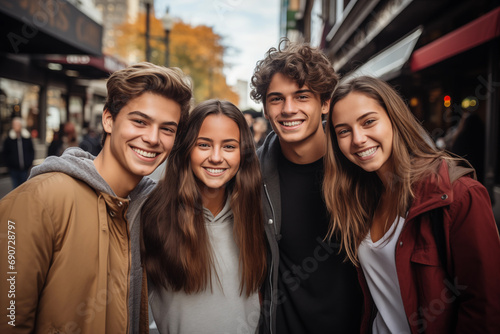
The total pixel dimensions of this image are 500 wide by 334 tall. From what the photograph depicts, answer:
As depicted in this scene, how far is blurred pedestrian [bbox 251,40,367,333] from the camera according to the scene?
2.62m

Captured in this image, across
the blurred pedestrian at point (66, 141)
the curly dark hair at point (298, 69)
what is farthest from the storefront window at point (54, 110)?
the curly dark hair at point (298, 69)

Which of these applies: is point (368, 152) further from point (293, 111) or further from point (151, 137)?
point (151, 137)

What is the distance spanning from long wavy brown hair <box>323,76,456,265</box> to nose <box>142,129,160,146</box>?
1.31 metres

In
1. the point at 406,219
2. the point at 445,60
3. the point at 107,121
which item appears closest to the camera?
the point at 406,219

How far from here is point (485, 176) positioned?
6.31 meters

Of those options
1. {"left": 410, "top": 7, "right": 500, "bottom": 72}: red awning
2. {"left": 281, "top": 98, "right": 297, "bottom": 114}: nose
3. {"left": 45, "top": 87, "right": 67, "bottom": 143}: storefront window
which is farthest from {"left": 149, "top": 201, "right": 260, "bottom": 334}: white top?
{"left": 45, "top": 87, "right": 67, "bottom": 143}: storefront window

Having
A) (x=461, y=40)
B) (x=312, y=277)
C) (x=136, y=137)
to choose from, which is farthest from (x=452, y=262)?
(x=461, y=40)

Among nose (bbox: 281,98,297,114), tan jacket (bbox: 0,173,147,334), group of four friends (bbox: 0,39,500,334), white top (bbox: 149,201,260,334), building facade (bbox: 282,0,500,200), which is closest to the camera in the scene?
tan jacket (bbox: 0,173,147,334)

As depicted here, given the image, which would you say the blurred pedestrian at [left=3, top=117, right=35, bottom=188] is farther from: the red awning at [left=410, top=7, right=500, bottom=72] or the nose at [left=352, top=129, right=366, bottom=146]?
the red awning at [left=410, top=7, right=500, bottom=72]

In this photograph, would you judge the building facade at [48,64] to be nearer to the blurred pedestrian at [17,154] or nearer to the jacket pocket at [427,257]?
the blurred pedestrian at [17,154]

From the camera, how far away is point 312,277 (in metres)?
2.65

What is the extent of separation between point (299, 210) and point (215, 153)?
2.95 ft

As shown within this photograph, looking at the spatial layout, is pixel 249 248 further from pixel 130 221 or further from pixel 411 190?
pixel 411 190

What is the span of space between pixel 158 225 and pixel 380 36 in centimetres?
1144
